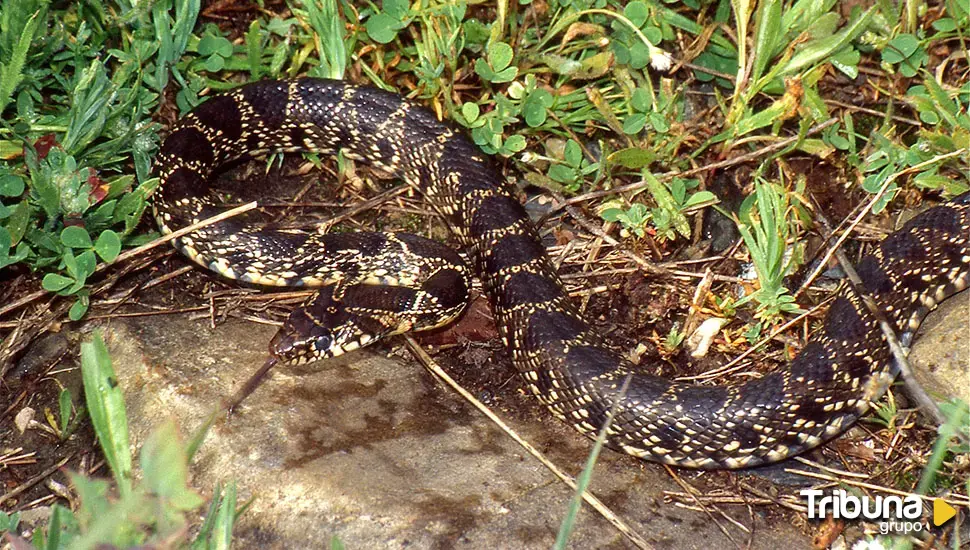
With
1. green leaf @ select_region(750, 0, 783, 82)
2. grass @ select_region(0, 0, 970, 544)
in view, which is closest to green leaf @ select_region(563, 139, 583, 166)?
grass @ select_region(0, 0, 970, 544)

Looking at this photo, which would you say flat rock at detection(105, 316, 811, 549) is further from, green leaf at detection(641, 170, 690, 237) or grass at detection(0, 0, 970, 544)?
green leaf at detection(641, 170, 690, 237)

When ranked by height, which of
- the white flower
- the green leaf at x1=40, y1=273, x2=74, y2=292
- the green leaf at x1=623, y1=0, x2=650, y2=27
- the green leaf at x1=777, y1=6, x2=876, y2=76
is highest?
the green leaf at x1=777, y1=6, x2=876, y2=76

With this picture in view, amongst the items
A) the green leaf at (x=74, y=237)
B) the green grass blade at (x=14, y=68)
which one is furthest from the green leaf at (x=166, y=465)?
the green grass blade at (x=14, y=68)

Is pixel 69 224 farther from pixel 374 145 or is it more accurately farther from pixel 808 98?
pixel 808 98

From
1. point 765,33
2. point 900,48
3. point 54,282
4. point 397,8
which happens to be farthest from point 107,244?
point 900,48

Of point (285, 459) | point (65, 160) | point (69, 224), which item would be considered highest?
point (65, 160)

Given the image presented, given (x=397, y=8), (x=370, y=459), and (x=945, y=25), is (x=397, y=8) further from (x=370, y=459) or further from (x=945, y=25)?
(x=945, y=25)

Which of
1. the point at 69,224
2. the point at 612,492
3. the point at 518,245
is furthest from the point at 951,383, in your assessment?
the point at 69,224
